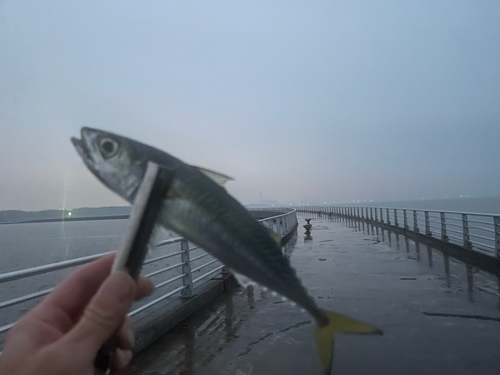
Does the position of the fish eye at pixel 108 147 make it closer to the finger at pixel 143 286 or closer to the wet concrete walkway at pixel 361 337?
the finger at pixel 143 286

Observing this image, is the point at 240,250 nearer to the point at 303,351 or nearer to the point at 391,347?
the point at 303,351

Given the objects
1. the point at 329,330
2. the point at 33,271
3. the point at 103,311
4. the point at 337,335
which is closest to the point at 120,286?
the point at 103,311

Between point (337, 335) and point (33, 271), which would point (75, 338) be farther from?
point (337, 335)

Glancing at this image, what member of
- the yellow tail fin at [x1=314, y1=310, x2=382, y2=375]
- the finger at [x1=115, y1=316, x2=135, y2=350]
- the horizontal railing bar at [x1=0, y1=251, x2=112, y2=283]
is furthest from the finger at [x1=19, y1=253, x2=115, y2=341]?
the horizontal railing bar at [x1=0, y1=251, x2=112, y2=283]

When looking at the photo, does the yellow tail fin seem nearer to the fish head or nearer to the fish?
the fish

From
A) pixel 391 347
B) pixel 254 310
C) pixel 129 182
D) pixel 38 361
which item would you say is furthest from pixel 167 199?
pixel 254 310
